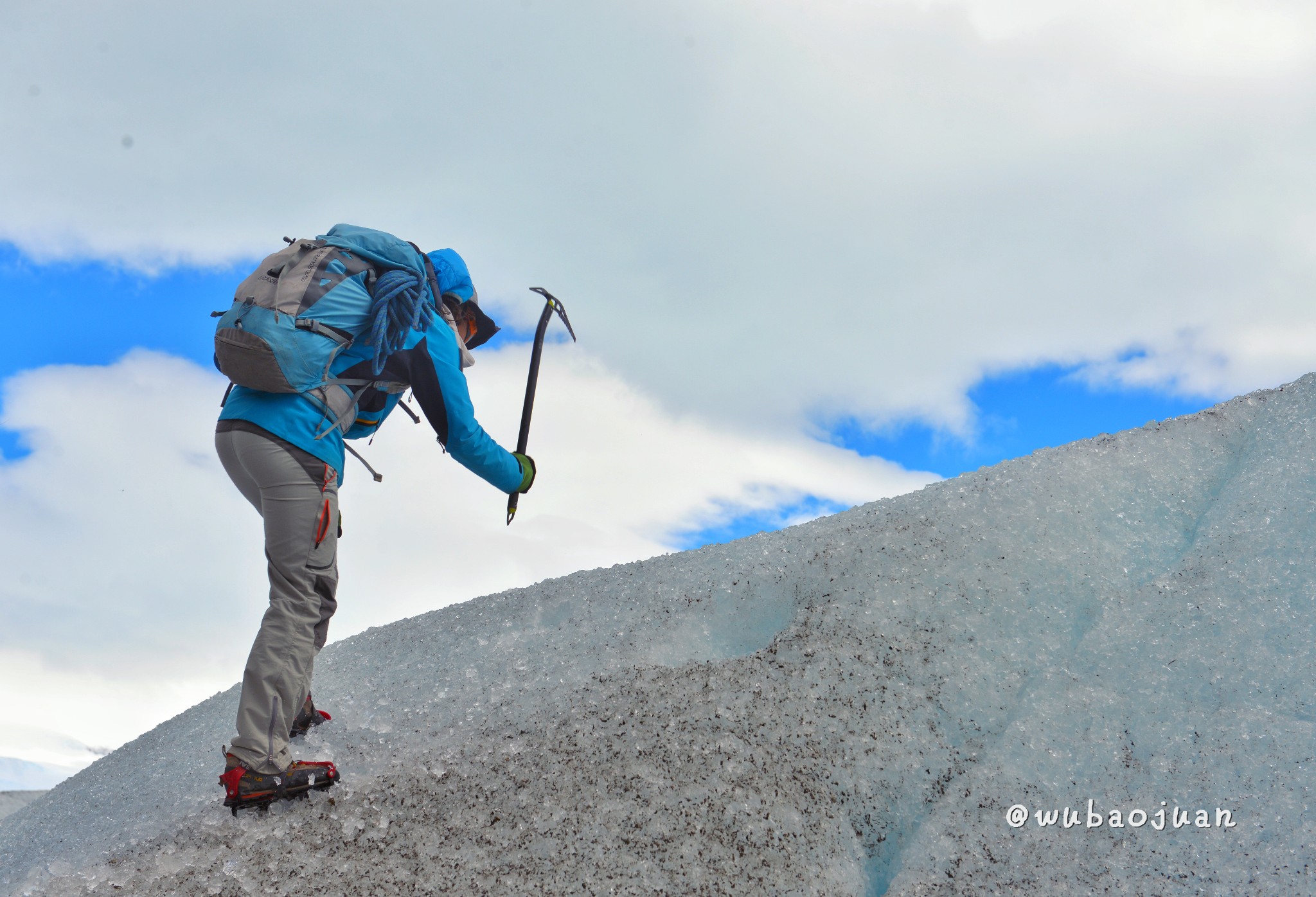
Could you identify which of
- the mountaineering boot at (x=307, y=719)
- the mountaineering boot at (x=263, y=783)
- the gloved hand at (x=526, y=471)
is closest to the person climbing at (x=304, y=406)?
the mountaineering boot at (x=263, y=783)

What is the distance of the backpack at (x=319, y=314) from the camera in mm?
5305

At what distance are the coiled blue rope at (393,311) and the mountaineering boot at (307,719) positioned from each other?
269cm

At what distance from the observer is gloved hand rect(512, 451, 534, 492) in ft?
21.1

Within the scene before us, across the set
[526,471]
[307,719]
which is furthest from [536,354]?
[307,719]

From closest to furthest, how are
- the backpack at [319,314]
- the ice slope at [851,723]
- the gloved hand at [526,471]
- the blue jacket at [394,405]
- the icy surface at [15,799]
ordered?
the ice slope at [851,723] < the backpack at [319,314] < the blue jacket at [394,405] < the gloved hand at [526,471] < the icy surface at [15,799]

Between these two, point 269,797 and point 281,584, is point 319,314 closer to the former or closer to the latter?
point 281,584

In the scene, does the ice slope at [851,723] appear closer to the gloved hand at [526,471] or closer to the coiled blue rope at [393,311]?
the gloved hand at [526,471]

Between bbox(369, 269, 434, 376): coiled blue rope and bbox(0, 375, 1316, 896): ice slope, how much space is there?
277 cm

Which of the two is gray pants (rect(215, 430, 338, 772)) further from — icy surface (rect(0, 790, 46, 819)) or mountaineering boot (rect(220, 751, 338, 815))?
icy surface (rect(0, 790, 46, 819))

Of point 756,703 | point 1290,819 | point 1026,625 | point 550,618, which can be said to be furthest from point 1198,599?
point 550,618

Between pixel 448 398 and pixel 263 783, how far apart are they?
2.58 m

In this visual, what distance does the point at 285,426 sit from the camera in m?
5.44

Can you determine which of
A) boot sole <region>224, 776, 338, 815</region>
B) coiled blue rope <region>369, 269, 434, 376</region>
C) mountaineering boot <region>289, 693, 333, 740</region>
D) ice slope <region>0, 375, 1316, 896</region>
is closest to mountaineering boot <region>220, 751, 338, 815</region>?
boot sole <region>224, 776, 338, 815</region>

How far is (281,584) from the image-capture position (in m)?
5.49
